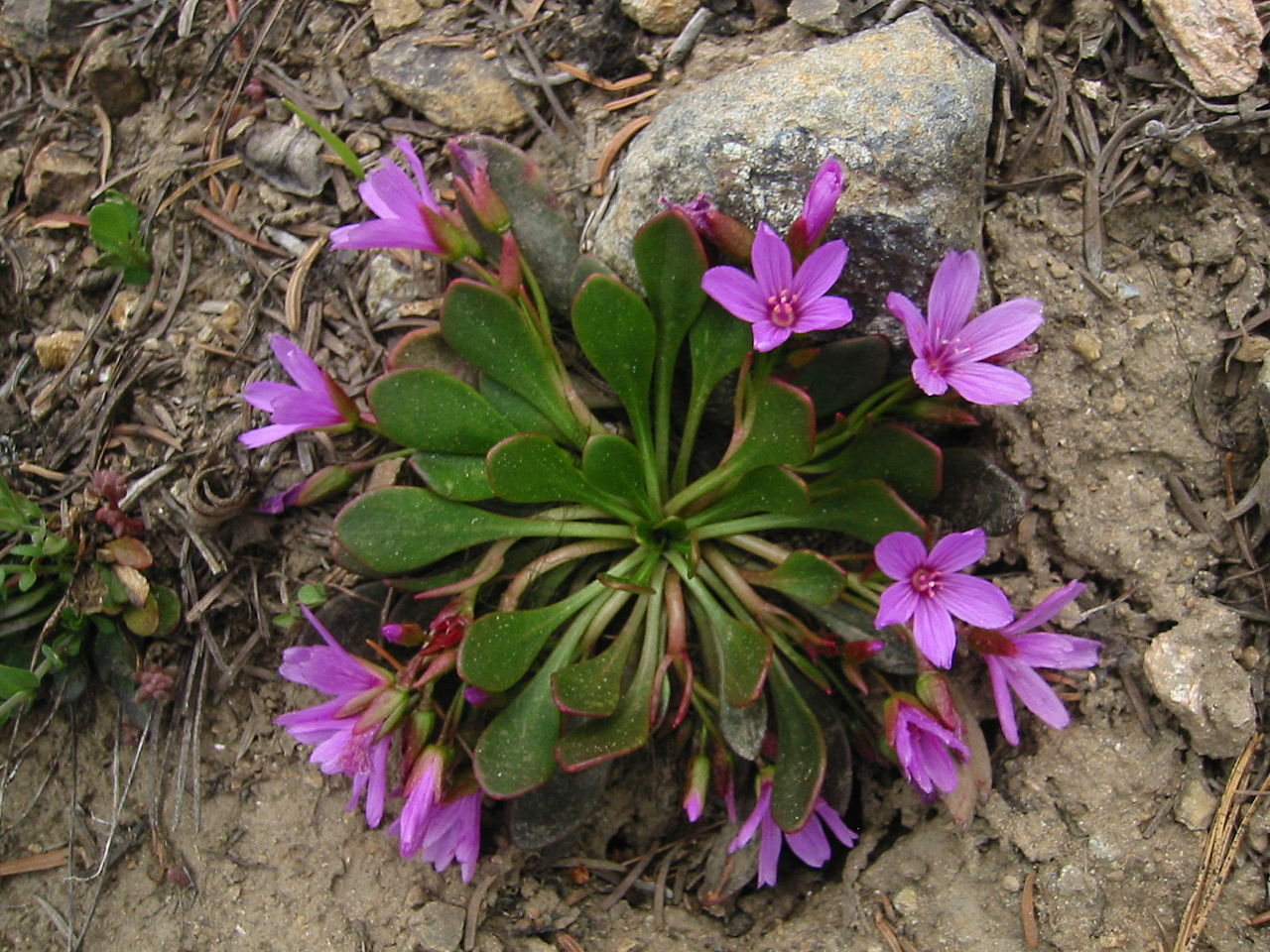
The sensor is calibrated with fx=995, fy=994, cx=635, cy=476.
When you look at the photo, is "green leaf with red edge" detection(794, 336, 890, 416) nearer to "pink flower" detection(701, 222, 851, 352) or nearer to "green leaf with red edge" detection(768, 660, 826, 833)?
"pink flower" detection(701, 222, 851, 352)

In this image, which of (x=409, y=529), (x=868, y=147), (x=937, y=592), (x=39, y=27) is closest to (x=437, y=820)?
(x=409, y=529)

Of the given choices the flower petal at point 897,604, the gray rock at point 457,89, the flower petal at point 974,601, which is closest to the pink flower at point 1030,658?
the flower petal at point 974,601

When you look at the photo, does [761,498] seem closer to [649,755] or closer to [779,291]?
[779,291]

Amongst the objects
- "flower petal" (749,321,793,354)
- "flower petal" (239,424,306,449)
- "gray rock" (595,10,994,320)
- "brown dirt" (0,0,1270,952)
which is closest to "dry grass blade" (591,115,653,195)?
"brown dirt" (0,0,1270,952)

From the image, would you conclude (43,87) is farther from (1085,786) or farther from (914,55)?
(1085,786)

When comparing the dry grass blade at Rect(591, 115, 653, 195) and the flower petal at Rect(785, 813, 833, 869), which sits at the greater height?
the dry grass blade at Rect(591, 115, 653, 195)

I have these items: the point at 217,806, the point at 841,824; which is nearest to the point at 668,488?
the point at 841,824
